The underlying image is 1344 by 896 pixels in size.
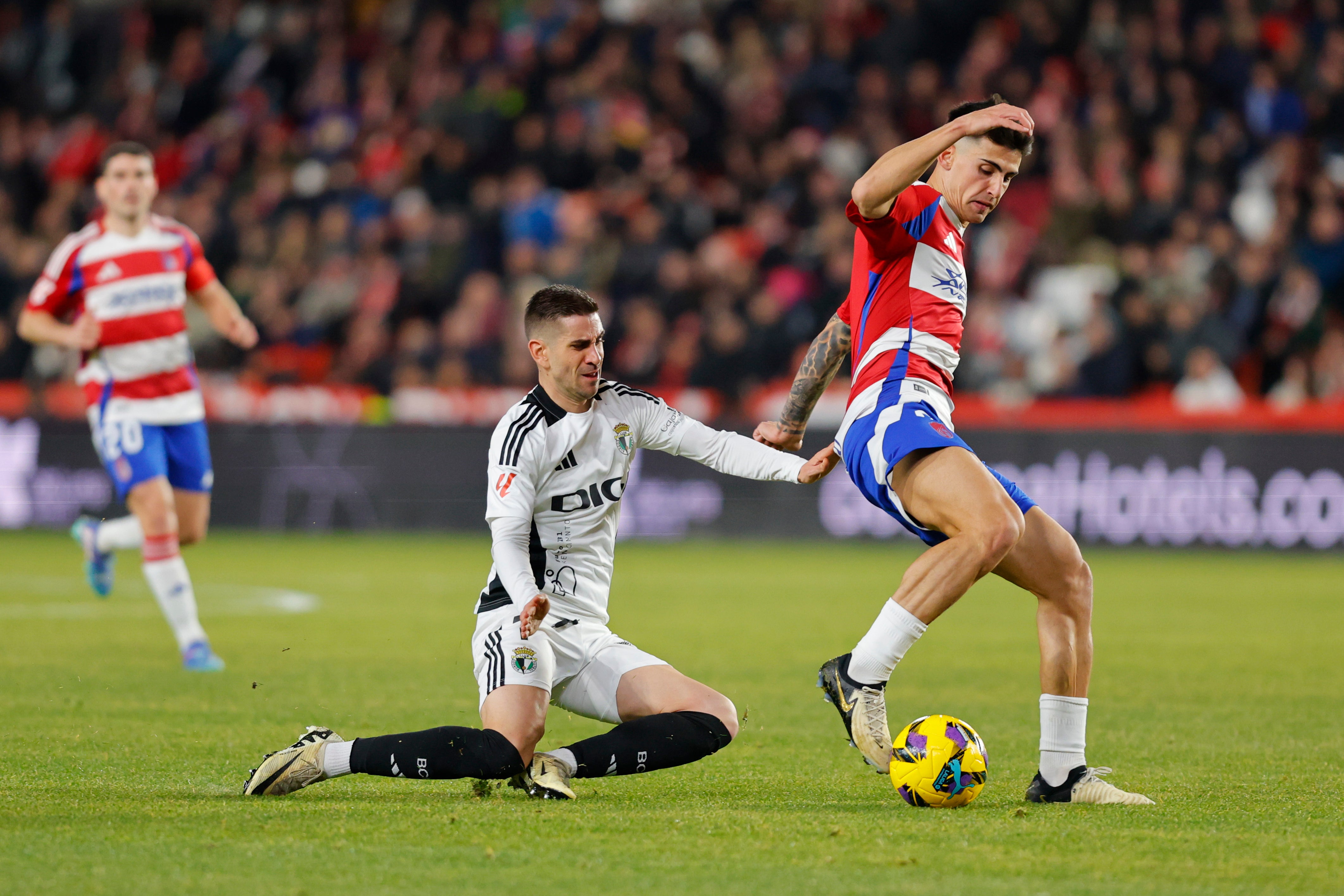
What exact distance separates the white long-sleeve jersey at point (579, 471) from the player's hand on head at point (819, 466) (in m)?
0.04

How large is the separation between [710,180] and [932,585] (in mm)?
15266

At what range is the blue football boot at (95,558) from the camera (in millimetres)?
9969

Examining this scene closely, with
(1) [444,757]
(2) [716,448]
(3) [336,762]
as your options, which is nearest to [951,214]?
(2) [716,448]

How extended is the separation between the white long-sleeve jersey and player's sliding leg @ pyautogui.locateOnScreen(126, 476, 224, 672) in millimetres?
3505

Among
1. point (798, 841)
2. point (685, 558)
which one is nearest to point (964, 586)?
point (798, 841)

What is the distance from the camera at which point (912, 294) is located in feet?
18.4

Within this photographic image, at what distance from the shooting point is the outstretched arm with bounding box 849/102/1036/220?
493 cm

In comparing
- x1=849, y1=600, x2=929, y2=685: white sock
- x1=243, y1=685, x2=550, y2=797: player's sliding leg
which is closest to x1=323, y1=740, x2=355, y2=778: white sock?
x1=243, y1=685, x2=550, y2=797: player's sliding leg

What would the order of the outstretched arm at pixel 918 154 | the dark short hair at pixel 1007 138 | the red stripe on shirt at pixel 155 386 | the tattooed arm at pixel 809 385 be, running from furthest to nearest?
the red stripe on shirt at pixel 155 386
the tattooed arm at pixel 809 385
the dark short hair at pixel 1007 138
the outstretched arm at pixel 918 154

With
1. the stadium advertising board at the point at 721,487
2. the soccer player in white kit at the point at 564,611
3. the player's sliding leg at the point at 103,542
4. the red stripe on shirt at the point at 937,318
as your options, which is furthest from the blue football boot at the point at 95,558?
the stadium advertising board at the point at 721,487

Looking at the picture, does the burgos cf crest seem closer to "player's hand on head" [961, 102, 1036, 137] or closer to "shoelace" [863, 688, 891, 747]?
"shoelace" [863, 688, 891, 747]

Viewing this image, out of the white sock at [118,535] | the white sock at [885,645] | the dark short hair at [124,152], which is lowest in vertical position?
the white sock at [885,645]

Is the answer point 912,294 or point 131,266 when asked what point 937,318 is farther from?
point 131,266

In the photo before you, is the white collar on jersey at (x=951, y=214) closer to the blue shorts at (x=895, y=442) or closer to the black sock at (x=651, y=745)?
the blue shorts at (x=895, y=442)
